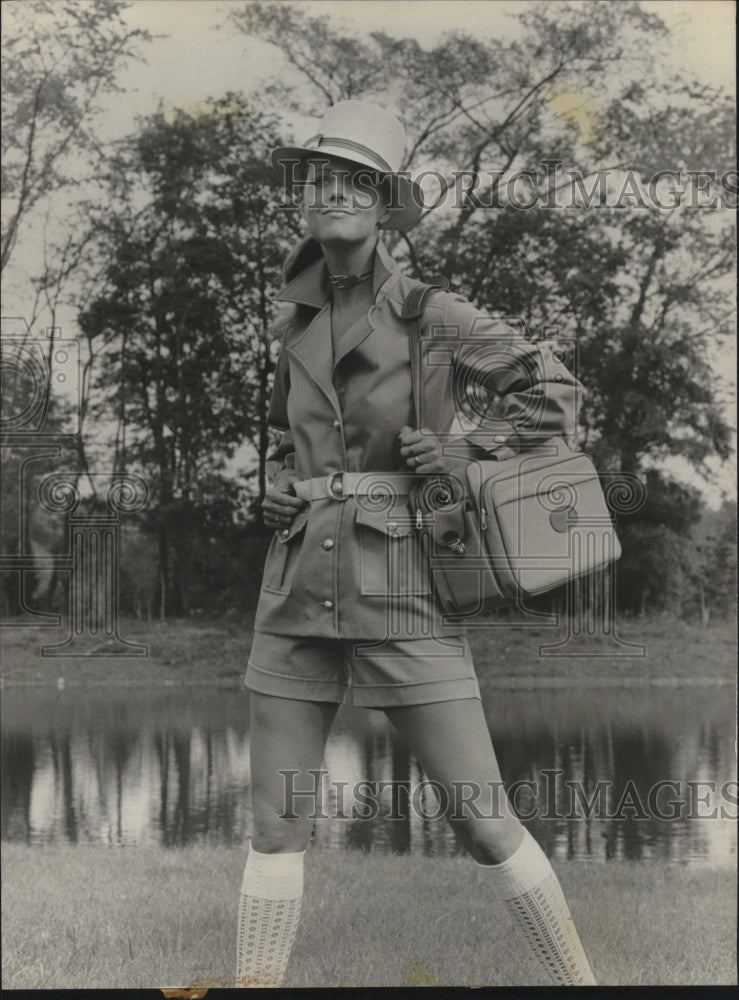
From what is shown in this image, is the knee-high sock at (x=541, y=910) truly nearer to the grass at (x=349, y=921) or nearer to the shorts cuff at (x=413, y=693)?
the shorts cuff at (x=413, y=693)

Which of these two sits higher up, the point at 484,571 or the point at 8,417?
the point at 8,417

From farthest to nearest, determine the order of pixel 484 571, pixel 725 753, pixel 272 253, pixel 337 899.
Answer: pixel 725 753 < pixel 272 253 < pixel 337 899 < pixel 484 571

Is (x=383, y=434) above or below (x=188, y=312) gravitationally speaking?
below

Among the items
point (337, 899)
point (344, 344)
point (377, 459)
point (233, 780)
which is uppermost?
point (344, 344)

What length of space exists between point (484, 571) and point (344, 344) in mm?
708

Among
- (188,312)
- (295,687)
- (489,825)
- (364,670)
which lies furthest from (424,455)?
(188,312)

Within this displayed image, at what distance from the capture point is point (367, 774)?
4934 mm

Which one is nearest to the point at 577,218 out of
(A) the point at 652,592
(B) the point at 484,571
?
(A) the point at 652,592

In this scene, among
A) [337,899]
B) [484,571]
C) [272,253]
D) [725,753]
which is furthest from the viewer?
[725,753]

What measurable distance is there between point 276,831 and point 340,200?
5.48 feet

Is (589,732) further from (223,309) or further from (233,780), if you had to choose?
(223,309)

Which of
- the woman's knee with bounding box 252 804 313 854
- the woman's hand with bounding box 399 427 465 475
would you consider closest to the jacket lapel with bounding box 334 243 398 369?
the woman's hand with bounding box 399 427 465 475

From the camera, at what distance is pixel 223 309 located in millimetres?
4930

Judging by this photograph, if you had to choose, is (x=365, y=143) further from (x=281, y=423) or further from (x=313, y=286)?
(x=281, y=423)
